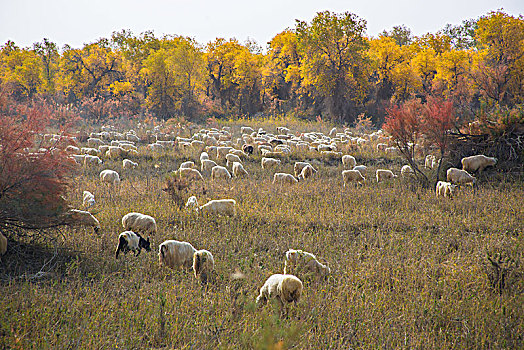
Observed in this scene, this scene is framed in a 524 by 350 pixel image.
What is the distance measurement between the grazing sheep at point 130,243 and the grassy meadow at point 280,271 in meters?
0.16

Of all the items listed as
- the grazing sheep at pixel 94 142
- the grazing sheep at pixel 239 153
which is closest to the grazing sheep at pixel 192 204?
the grazing sheep at pixel 239 153

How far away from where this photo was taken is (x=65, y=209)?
17.6ft

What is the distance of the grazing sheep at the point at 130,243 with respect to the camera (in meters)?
5.51

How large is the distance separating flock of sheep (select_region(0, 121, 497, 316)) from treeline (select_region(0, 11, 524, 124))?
35.4 feet

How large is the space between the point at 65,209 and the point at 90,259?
33.0 inches

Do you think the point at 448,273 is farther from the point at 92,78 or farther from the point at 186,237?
the point at 92,78

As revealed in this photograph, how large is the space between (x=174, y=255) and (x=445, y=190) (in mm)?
7434

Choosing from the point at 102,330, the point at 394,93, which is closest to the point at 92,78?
the point at 394,93

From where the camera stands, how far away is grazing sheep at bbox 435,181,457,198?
9531 mm

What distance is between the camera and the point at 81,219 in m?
6.04

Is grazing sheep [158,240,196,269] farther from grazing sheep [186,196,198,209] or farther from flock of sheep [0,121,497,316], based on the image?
→ grazing sheep [186,196,198,209]

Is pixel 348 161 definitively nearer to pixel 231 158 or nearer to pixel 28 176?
pixel 231 158

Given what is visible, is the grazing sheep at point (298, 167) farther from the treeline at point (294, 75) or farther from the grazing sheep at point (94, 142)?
the treeline at point (294, 75)

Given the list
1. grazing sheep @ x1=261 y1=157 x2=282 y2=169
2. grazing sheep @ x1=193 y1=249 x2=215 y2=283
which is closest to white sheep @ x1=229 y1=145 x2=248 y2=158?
grazing sheep @ x1=261 y1=157 x2=282 y2=169
